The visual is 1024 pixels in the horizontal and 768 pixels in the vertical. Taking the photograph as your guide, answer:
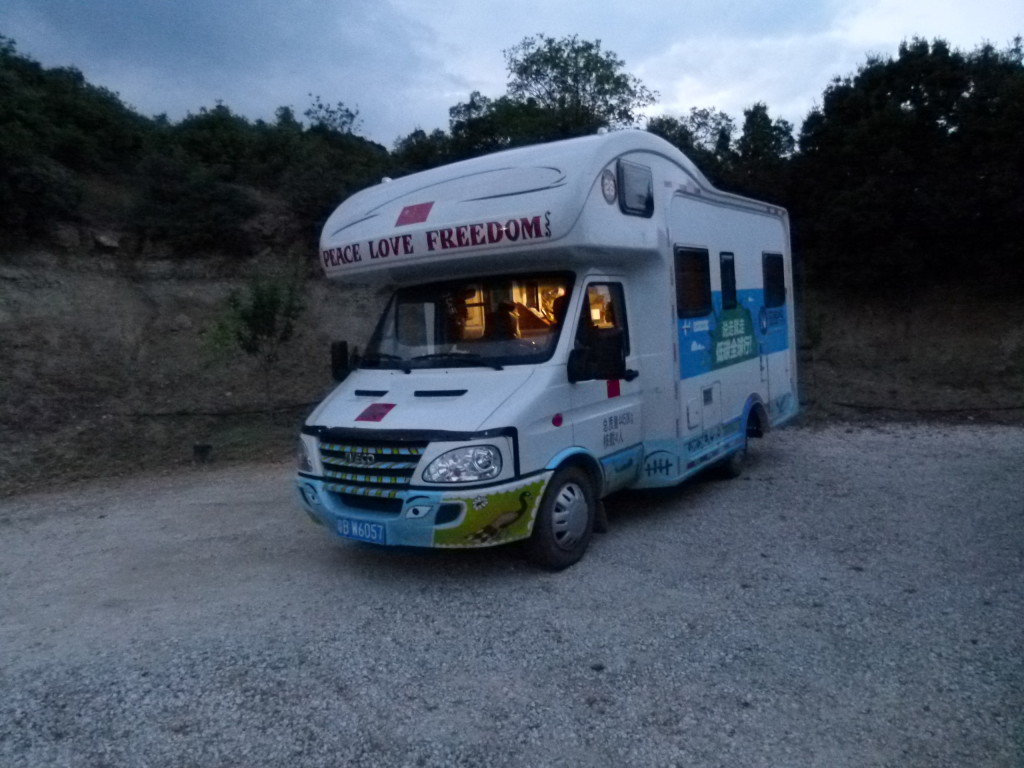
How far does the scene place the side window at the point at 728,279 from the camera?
29.4ft

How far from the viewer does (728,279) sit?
9.09 m

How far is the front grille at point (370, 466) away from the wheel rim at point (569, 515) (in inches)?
46.7

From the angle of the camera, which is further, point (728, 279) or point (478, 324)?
point (728, 279)

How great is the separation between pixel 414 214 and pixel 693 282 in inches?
107

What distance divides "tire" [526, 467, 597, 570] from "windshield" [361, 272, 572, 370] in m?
0.99

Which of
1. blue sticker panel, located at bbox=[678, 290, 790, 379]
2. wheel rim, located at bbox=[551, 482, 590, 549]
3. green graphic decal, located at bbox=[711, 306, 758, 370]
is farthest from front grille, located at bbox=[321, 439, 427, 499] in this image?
green graphic decal, located at bbox=[711, 306, 758, 370]

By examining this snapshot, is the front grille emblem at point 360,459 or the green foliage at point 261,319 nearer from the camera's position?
the front grille emblem at point 360,459

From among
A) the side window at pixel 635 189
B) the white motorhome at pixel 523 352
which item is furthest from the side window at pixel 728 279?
the side window at pixel 635 189

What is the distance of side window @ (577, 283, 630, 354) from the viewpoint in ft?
23.0

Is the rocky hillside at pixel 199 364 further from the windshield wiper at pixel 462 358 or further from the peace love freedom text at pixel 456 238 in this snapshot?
the windshield wiper at pixel 462 358

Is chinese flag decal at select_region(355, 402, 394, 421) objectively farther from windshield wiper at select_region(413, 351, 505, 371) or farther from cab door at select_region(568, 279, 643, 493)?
cab door at select_region(568, 279, 643, 493)

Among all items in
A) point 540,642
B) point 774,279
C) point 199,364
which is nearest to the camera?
point 540,642

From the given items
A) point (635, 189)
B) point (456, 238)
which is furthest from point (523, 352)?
point (635, 189)

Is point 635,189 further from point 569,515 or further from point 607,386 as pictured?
point 569,515
